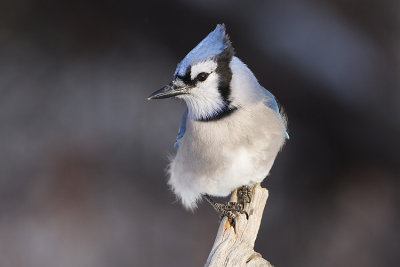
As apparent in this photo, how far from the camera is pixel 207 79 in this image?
1.48m

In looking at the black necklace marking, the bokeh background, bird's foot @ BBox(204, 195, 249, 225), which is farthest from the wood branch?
the bokeh background

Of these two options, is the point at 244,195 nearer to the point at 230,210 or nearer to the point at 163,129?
the point at 230,210

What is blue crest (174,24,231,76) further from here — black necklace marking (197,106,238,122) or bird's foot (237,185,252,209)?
bird's foot (237,185,252,209)

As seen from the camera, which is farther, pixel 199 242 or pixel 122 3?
pixel 122 3

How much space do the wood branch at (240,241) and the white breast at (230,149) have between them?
8 centimetres

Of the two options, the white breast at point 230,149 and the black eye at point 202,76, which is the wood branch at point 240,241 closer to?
the white breast at point 230,149

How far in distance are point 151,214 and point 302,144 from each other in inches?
25.9

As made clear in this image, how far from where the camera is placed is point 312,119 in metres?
2.47

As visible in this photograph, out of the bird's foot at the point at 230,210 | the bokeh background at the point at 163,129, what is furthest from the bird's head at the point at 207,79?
the bokeh background at the point at 163,129

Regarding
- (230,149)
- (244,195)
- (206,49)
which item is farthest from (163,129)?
(206,49)

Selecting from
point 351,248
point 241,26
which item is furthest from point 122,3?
point 351,248

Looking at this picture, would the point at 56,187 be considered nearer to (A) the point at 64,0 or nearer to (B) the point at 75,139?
(B) the point at 75,139

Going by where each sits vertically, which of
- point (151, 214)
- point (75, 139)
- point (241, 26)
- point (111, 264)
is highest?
point (241, 26)

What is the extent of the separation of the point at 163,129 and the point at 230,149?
94cm
